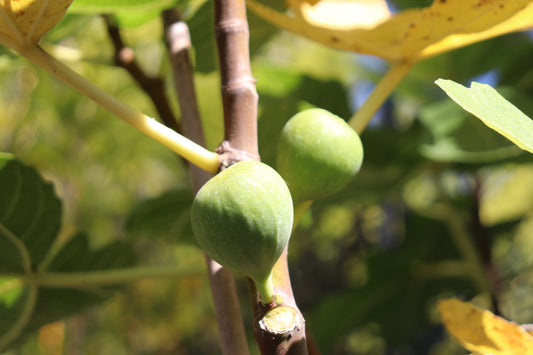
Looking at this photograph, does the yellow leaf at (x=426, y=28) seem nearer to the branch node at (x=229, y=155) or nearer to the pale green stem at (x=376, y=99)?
the pale green stem at (x=376, y=99)

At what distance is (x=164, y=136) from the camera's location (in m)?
0.41

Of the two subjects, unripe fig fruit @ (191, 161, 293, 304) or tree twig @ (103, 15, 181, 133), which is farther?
tree twig @ (103, 15, 181, 133)

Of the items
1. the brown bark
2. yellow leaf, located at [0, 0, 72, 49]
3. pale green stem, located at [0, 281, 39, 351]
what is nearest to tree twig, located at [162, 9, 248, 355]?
the brown bark

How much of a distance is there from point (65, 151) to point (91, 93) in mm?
2082

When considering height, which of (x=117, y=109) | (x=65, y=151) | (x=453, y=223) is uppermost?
(x=117, y=109)

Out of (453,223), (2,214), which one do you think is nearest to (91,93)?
(2,214)

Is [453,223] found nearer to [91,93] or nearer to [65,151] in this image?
[91,93]

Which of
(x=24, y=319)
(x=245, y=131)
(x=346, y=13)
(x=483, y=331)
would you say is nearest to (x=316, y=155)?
(x=245, y=131)

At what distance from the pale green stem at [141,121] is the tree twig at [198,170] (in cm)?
9

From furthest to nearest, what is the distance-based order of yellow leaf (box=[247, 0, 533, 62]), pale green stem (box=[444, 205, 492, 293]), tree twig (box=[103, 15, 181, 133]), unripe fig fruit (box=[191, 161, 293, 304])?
pale green stem (box=[444, 205, 492, 293])
tree twig (box=[103, 15, 181, 133])
yellow leaf (box=[247, 0, 533, 62])
unripe fig fruit (box=[191, 161, 293, 304])

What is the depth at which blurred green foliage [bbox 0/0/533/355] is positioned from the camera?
0.95 meters

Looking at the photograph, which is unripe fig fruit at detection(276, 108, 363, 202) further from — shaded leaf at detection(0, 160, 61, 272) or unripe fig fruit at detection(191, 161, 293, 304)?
shaded leaf at detection(0, 160, 61, 272)

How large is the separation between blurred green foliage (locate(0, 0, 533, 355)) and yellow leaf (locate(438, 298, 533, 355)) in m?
0.32

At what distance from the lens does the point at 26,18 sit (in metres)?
0.41
